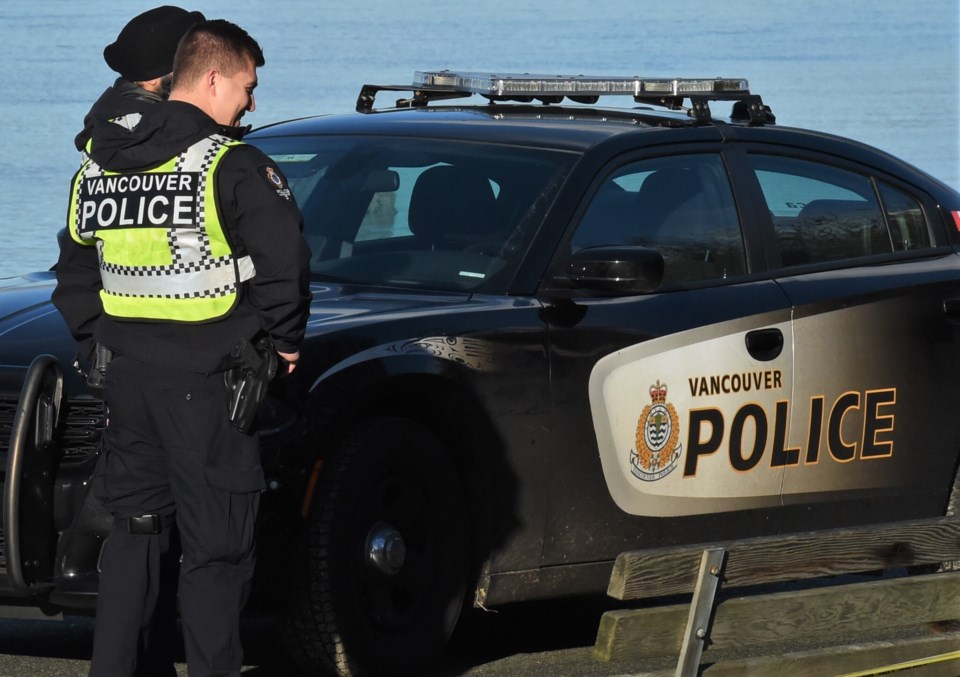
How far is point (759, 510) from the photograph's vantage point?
6.38 meters

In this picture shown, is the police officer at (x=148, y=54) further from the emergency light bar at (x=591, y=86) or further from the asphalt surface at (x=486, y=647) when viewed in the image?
the emergency light bar at (x=591, y=86)

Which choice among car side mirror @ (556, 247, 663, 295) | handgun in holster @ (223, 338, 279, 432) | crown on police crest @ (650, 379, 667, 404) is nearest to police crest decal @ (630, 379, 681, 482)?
crown on police crest @ (650, 379, 667, 404)

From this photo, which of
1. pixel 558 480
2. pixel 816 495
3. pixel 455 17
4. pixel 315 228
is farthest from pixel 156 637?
pixel 455 17

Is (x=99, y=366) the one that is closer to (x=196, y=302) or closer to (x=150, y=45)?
(x=196, y=302)

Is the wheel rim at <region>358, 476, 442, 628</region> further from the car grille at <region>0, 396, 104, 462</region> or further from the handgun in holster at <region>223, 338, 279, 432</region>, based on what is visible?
the handgun in holster at <region>223, 338, 279, 432</region>

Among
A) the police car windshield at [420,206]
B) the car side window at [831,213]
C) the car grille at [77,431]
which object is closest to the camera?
the car grille at [77,431]

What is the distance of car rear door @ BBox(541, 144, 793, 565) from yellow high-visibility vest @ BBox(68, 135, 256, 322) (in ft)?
4.96

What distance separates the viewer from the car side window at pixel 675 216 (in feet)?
20.7

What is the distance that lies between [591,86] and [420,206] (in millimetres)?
→ 988

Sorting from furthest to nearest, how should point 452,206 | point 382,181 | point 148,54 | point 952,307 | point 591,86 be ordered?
point 591,86 < point 952,307 < point 382,181 < point 452,206 < point 148,54

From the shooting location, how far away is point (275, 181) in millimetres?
4551

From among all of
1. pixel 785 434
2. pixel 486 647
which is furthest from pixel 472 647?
pixel 785 434

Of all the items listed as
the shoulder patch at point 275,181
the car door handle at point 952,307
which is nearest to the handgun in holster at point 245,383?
the shoulder patch at point 275,181

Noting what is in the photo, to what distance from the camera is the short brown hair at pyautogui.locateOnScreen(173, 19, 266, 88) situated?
462 cm
